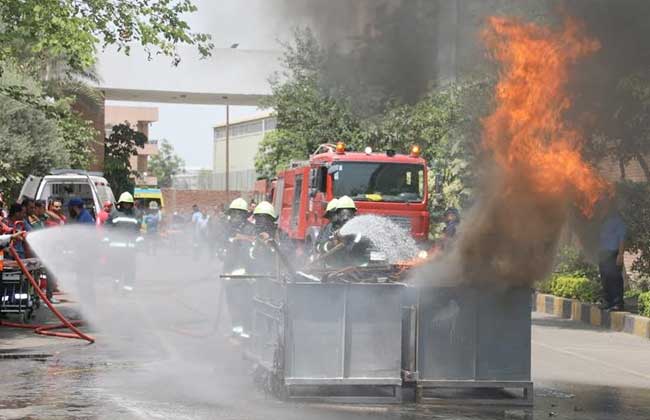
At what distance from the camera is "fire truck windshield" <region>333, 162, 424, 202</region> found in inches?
810

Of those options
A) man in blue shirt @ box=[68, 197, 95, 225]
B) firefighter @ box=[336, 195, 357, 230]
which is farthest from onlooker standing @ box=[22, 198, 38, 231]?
firefighter @ box=[336, 195, 357, 230]

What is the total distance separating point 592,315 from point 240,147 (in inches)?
3074

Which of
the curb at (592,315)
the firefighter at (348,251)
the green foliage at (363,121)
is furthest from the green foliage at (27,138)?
the firefighter at (348,251)

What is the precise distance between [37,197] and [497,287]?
52.3ft

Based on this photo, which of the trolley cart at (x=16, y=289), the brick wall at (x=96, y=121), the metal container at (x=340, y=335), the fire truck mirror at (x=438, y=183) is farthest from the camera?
the brick wall at (x=96, y=121)

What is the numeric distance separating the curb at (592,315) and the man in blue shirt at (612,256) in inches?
10.4

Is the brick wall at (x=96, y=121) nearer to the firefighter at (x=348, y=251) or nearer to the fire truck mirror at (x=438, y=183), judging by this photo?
the fire truck mirror at (x=438, y=183)

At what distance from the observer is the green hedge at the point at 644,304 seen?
16.4 m

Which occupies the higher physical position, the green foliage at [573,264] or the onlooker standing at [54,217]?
the onlooker standing at [54,217]

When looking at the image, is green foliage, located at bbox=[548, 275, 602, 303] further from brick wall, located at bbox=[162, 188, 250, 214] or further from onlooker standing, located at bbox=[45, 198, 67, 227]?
brick wall, located at bbox=[162, 188, 250, 214]

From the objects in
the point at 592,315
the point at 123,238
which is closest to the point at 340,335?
the point at 592,315

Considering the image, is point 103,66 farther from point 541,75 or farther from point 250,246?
point 541,75

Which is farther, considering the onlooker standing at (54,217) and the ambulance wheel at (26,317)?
the onlooker standing at (54,217)

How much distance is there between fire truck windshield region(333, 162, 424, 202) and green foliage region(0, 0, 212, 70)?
15.9 ft
